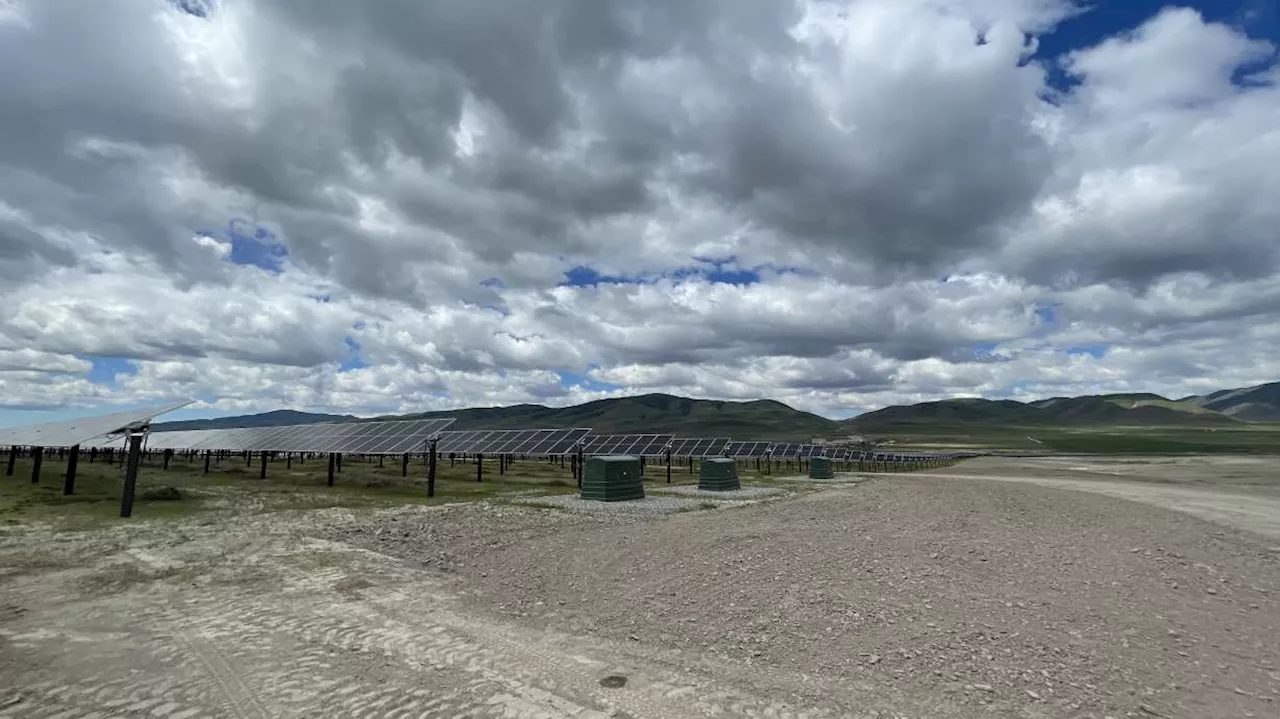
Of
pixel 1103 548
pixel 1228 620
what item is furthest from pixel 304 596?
pixel 1103 548

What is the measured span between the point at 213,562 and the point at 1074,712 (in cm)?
1632

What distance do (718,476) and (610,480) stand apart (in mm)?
10089

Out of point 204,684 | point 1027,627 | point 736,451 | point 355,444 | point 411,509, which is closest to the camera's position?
point 204,684

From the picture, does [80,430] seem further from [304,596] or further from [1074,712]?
[1074,712]

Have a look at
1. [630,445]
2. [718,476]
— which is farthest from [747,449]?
[718,476]

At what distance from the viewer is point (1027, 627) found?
29.3 ft

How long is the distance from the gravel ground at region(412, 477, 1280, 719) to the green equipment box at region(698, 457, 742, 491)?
689 inches

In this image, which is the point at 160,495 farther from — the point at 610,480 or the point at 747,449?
the point at 747,449

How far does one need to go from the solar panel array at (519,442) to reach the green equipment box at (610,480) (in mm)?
20052

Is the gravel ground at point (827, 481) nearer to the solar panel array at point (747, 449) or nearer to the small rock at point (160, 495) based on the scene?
the solar panel array at point (747, 449)

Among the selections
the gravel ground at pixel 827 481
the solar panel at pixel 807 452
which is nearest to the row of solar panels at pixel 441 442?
the solar panel at pixel 807 452

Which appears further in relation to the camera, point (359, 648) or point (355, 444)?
point (355, 444)

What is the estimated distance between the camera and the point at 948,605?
9961 millimetres

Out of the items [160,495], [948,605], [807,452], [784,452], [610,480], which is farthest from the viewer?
[807,452]
